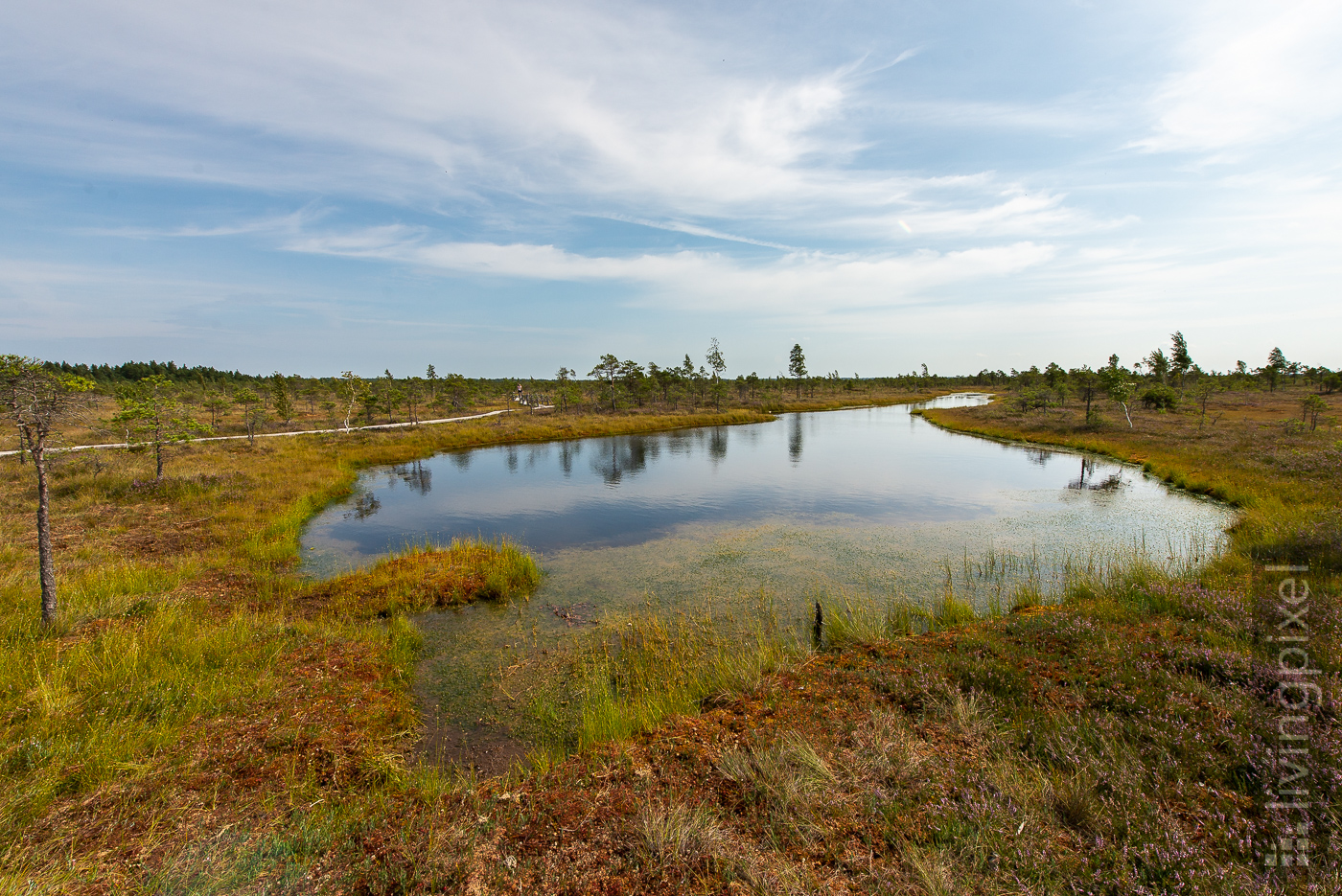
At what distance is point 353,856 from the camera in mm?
3844

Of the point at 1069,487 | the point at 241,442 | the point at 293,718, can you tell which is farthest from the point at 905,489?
the point at 241,442

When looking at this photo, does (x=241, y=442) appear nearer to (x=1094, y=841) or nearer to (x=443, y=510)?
(x=443, y=510)

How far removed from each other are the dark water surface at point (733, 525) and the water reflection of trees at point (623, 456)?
1.15 ft

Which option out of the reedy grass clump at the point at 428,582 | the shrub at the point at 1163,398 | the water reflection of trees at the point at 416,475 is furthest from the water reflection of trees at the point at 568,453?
the shrub at the point at 1163,398

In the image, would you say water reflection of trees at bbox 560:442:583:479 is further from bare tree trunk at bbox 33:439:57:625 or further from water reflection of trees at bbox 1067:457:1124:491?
water reflection of trees at bbox 1067:457:1124:491

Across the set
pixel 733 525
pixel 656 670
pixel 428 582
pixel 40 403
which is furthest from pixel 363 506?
pixel 656 670

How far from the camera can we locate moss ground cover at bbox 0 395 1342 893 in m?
3.55

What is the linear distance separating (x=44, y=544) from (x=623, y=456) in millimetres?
28093

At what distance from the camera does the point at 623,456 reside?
34312mm

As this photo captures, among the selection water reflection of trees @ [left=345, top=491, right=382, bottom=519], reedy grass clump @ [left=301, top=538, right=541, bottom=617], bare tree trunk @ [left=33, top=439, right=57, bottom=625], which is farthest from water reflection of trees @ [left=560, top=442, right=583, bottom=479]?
bare tree trunk @ [left=33, top=439, right=57, bottom=625]

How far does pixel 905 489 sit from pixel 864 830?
20015mm

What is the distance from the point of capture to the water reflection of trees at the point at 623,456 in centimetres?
2836

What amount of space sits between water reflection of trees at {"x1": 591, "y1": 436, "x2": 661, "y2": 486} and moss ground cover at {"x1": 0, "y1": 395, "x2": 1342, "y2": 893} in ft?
60.7

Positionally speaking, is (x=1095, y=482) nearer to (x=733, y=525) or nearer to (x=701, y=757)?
(x=733, y=525)
